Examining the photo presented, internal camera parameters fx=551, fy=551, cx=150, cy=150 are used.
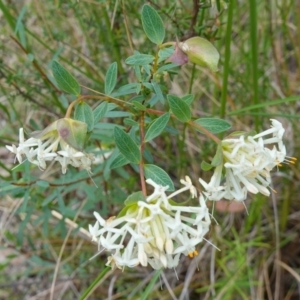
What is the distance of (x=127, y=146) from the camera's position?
79 cm

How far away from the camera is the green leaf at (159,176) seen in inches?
30.0

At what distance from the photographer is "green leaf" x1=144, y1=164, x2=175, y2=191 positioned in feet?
2.50

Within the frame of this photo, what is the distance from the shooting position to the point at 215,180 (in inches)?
29.3

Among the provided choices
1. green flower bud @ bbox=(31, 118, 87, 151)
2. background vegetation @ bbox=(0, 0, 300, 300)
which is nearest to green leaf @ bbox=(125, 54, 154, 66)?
green flower bud @ bbox=(31, 118, 87, 151)

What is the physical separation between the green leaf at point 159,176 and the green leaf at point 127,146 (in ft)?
0.08

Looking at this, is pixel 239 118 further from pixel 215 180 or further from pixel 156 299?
pixel 215 180

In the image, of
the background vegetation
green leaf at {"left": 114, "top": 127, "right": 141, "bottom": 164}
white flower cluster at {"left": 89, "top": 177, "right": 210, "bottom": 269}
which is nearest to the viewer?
white flower cluster at {"left": 89, "top": 177, "right": 210, "bottom": 269}

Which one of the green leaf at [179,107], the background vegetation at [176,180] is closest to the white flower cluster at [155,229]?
the green leaf at [179,107]

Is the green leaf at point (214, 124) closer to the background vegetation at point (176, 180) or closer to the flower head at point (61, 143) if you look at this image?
the flower head at point (61, 143)

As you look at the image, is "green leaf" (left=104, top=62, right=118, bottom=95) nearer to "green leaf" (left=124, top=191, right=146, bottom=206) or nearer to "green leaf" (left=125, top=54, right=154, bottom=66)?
"green leaf" (left=125, top=54, right=154, bottom=66)

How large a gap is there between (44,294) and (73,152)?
1112mm

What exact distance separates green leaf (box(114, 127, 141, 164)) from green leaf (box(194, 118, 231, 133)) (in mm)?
101

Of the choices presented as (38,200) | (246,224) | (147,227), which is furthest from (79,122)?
(246,224)

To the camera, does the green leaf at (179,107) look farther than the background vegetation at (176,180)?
No
